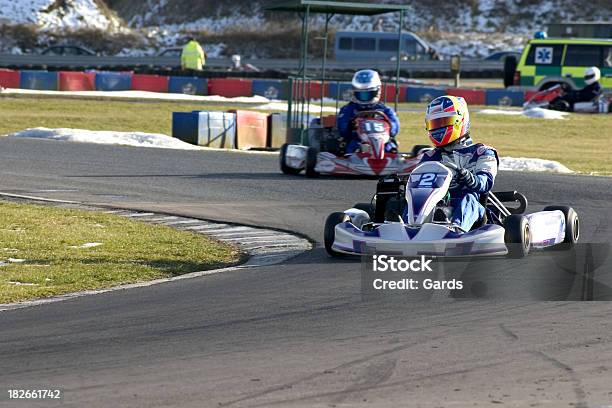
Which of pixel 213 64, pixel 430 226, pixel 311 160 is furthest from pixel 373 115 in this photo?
pixel 213 64

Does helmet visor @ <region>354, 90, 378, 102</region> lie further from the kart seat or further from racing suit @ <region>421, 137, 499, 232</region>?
the kart seat

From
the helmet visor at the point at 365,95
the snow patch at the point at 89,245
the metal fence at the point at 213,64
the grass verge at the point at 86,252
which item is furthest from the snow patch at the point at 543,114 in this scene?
the snow patch at the point at 89,245

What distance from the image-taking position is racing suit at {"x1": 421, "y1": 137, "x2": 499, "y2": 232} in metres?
8.16

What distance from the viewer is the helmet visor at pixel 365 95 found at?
1455 cm

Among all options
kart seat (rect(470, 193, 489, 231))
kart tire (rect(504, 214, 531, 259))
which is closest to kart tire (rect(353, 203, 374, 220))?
kart seat (rect(470, 193, 489, 231))

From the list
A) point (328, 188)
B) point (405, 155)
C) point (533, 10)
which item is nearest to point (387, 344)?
point (328, 188)

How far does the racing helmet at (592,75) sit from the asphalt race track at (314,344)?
22558mm

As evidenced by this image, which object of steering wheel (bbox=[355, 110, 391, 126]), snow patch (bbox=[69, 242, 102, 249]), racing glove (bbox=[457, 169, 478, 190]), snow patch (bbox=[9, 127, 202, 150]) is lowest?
snow patch (bbox=[9, 127, 202, 150])

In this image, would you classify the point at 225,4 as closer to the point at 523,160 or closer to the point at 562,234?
the point at 523,160

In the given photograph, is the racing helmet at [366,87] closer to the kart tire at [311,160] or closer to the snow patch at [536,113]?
the kart tire at [311,160]

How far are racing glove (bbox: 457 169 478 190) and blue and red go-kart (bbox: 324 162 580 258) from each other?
57mm

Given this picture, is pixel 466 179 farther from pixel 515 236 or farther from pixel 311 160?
pixel 311 160

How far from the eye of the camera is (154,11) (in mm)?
60344

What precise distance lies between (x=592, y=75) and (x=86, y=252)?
2366 centimetres
